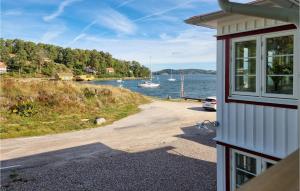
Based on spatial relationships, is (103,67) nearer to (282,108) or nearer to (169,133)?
(169,133)

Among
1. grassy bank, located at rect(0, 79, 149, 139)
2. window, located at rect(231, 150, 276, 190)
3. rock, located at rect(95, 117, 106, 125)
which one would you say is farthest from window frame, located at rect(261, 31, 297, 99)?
rock, located at rect(95, 117, 106, 125)

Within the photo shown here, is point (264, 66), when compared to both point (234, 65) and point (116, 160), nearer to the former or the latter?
point (234, 65)

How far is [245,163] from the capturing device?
7.07 metres

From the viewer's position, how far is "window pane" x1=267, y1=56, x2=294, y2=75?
593 cm

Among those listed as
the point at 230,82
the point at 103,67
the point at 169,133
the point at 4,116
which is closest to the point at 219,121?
the point at 230,82

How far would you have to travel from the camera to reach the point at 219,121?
287 inches

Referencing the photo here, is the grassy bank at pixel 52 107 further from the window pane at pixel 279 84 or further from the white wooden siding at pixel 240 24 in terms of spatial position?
the window pane at pixel 279 84

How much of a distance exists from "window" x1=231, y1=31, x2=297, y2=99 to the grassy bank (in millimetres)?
14347

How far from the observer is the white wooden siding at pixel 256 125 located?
19.3 ft

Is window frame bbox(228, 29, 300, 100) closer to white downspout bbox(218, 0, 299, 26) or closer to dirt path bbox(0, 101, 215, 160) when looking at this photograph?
white downspout bbox(218, 0, 299, 26)

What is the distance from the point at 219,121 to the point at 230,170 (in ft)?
3.98

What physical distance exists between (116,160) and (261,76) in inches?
326

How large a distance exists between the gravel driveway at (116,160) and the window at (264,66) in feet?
14.5

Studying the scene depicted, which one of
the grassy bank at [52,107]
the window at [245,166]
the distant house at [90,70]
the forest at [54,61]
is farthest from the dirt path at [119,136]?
the distant house at [90,70]
